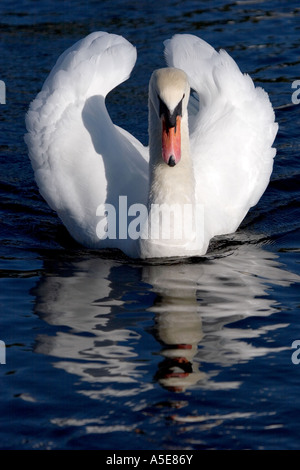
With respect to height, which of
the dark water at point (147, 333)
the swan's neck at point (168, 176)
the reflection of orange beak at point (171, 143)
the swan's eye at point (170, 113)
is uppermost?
the swan's eye at point (170, 113)

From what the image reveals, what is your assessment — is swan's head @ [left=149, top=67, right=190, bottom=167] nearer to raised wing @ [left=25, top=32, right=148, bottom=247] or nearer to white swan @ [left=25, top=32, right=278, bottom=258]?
white swan @ [left=25, top=32, right=278, bottom=258]

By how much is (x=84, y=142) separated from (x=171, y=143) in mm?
1463

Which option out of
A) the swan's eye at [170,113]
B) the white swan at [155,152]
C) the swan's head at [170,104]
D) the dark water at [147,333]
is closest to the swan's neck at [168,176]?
the white swan at [155,152]

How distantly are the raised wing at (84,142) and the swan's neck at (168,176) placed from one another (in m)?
0.48

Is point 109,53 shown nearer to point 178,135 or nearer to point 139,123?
point 178,135

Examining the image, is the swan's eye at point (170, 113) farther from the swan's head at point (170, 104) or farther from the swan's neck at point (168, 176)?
the swan's neck at point (168, 176)

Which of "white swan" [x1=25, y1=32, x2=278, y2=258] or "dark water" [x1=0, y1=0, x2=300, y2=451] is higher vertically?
"white swan" [x1=25, y1=32, x2=278, y2=258]

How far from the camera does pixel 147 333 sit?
8.27 meters

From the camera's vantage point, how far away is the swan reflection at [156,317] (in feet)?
25.1

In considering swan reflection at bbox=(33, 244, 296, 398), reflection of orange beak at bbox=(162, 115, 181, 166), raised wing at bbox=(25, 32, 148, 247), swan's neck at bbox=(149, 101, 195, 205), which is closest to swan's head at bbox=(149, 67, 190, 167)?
reflection of orange beak at bbox=(162, 115, 181, 166)

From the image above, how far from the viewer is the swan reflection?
765 cm

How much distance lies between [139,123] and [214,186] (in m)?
3.60

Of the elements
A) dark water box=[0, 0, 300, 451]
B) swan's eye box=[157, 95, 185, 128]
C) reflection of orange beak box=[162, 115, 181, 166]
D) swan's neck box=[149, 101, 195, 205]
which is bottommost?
dark water box=[0, 0, 300, 451]
